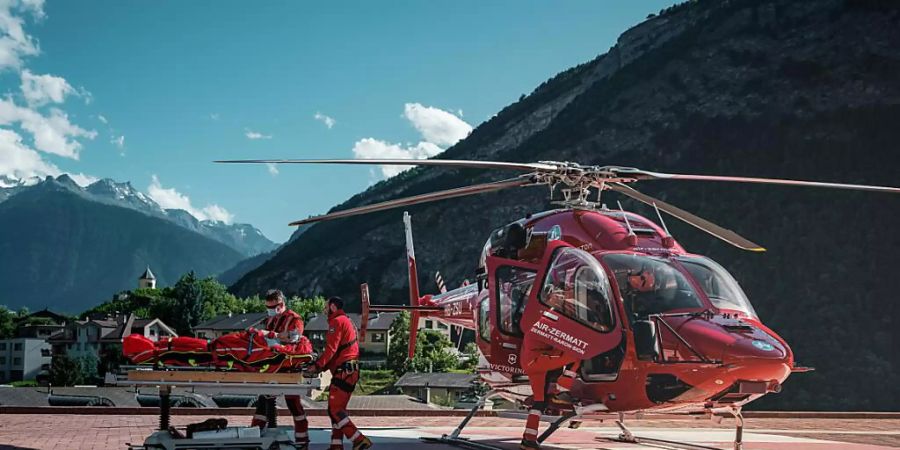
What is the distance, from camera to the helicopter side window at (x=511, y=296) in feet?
42.4

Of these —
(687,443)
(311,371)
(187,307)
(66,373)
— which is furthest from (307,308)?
(311,371)

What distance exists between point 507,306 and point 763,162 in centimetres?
14433

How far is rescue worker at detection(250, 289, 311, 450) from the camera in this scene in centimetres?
1090

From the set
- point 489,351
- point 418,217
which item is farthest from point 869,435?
point 418,217

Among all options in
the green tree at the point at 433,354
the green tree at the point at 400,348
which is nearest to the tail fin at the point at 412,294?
the green tree at the point at 400,348

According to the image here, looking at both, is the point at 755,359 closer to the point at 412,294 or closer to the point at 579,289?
the point at 579,289

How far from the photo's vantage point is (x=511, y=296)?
13.0m

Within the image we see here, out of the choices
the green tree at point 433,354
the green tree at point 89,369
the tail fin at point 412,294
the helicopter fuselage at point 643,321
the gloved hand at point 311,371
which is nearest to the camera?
the helicopter fuselage at point 643,321

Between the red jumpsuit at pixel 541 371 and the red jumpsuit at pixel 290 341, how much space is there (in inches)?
119

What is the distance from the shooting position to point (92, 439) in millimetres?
13562

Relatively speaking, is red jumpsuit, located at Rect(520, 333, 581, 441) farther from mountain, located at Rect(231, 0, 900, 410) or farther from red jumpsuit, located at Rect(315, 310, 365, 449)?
mountain, located at Rect(231, 0, 900, 410)

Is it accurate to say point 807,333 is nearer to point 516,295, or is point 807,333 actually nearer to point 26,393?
point 26,393

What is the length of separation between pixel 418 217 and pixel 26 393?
124 m

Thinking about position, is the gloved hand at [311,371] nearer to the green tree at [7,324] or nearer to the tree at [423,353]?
the tree at [423,353]
